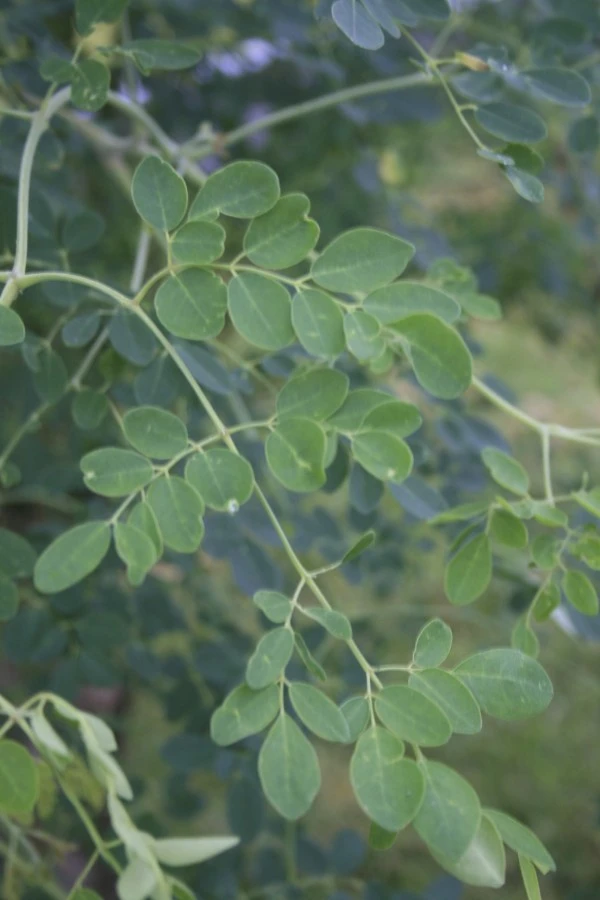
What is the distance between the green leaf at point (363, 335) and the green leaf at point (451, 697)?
18 cm

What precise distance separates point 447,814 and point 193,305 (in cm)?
30

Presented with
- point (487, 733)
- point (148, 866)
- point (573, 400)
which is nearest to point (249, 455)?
point (148, 866)

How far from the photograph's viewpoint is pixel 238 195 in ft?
1.79

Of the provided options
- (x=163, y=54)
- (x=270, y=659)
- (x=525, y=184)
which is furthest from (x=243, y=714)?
(x=163, y=54)

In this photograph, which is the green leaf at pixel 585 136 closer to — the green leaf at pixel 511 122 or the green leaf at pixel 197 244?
the green leaf at pixel 511 122

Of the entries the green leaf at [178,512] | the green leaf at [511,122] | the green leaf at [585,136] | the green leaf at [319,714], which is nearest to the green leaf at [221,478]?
the green leaf at [178,512]

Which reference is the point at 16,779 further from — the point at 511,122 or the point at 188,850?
the point at 511,122

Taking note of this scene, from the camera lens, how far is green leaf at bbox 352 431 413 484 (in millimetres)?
563

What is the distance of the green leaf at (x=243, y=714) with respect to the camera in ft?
1.65

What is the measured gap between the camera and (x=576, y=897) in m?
1.14

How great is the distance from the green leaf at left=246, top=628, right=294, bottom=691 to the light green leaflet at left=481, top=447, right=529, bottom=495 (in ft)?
0.67

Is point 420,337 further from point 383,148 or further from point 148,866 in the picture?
point 383,148

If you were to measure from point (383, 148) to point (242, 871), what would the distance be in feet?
3.55

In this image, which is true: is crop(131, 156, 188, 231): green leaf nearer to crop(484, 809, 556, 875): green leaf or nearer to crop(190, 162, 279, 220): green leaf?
crop(190, 162, 279, 220): green leaf
